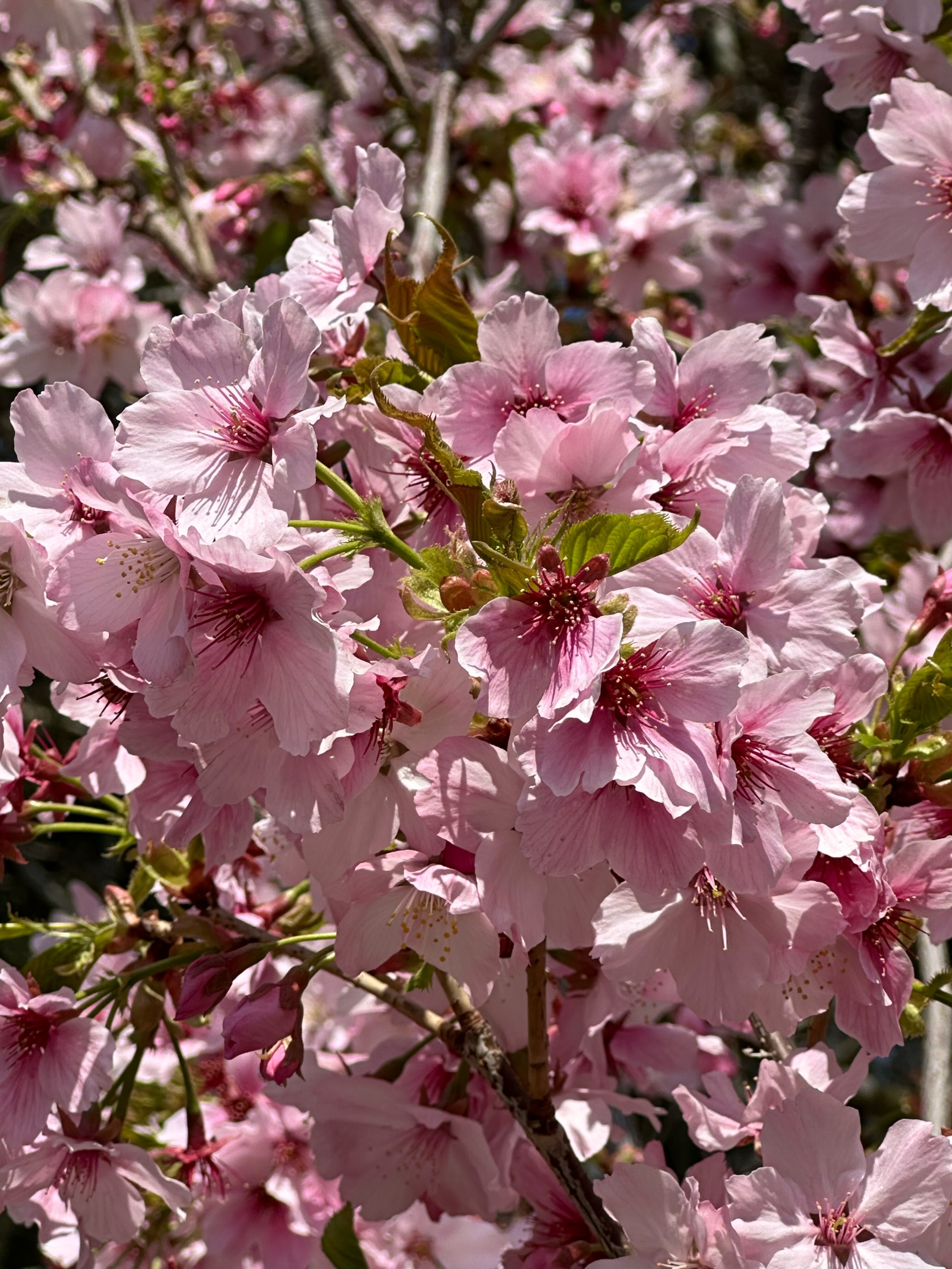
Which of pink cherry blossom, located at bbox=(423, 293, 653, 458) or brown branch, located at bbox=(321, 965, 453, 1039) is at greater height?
pink cherry blossom, located at bbox=(423, 293, 653, 458)

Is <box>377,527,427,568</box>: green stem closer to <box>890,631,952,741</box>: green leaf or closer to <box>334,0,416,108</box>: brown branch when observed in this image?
<box>890,631,952,741</box>: green leaf

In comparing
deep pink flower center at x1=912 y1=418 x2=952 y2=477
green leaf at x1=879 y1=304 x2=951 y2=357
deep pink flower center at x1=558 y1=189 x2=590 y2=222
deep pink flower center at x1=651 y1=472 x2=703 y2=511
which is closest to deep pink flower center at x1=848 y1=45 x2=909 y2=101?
green leaf at x1=879 y1=304 x2=951 y2=357

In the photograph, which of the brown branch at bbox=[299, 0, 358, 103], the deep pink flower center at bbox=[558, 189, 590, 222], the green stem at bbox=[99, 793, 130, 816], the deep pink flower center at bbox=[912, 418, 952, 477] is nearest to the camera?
the green stem at bbox=[99, 793, 130, 816]

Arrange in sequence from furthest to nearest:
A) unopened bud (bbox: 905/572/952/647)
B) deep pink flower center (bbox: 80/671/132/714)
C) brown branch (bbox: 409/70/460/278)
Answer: brown branch (bbox: 409/70/460/278), unopened bud (bbox: 905/572/952/647), deep pink flower center (bbox: 80/671/132/714)

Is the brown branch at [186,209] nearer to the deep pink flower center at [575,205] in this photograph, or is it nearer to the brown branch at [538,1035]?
the deep pink flower center at [575,205]

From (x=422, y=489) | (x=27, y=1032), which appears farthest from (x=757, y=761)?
(x=27, y=1032)

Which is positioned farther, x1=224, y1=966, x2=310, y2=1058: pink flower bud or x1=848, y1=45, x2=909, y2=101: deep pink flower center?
x1=848, y1=45, x2=909, y2=101: deep pink flower center

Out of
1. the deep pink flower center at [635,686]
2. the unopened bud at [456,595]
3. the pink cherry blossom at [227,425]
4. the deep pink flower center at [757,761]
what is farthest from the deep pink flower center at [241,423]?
the deep pink flower center at [757,761]

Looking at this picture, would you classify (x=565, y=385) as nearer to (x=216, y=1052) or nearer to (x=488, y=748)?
(x=488, y=748)
